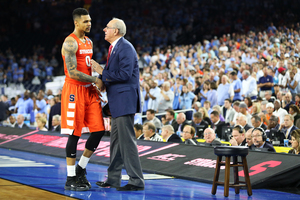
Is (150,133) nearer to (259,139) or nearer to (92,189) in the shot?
(259,139)

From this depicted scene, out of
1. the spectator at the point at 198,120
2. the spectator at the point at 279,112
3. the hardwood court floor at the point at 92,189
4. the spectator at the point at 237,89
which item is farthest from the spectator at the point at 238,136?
the spectator at the point at 237,89

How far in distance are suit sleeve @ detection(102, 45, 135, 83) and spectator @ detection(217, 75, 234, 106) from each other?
8.31 meters

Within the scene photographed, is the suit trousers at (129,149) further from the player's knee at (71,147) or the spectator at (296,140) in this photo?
the spectator at (296,140)

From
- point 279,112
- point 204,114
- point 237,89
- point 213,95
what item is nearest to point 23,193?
point 204,114

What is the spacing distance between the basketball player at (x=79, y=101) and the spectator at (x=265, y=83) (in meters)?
9.36

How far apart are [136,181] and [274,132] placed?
455cm

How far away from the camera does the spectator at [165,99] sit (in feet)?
40.5

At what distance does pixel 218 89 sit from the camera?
41.1ft

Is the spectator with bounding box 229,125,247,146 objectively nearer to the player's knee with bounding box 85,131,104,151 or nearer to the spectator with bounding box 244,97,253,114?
the player's knee with bounding box 85,131,104,151

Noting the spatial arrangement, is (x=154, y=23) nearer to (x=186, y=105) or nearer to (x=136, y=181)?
(x=186, y=105)

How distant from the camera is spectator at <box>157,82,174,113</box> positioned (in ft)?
40.5

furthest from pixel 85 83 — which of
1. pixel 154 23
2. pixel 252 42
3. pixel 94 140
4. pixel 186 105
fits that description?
pixel 154 23

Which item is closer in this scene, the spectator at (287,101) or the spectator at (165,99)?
the spectator at (287,101)

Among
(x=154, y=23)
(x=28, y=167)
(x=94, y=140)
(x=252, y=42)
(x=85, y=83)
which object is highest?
(x=154, y=23)
